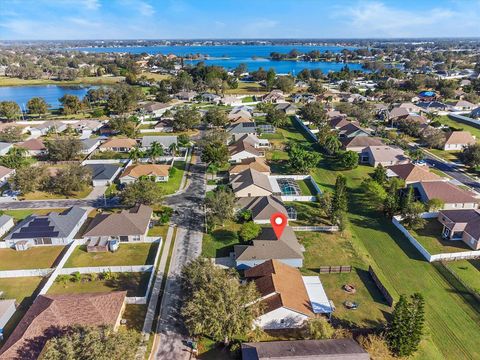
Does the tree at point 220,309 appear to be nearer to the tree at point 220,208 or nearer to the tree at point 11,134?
the tree at point 220,208

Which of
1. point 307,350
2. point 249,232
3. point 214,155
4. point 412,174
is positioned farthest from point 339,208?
point 214,155

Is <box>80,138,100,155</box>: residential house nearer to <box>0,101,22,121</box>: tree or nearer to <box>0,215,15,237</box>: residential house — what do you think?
<box>0,215,15,237</box>: residential house

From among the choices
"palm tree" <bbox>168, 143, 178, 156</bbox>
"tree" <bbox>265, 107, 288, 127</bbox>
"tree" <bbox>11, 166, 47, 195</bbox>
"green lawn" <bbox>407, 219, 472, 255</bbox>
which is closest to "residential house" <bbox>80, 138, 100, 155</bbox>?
"palm tree" <bbox>168, 143, 178, 156</bbox>

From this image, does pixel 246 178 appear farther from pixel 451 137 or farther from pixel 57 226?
pixel 451 137

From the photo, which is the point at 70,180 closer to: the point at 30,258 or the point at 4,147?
the point at 30,258

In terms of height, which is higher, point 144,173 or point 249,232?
point 249,232
